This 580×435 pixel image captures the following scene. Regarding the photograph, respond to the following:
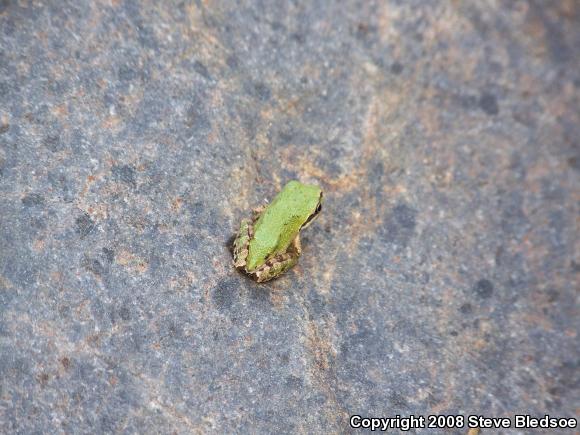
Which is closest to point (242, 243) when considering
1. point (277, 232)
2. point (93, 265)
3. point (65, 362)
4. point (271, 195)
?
point (277, 232)

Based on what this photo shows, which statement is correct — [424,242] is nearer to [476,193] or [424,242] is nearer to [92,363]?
[476,193]

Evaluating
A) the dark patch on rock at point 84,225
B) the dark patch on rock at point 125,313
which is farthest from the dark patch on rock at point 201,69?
the dark patch on rock at point 125,313

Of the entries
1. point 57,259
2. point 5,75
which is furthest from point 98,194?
point 5,75

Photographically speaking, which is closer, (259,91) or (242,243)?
(242,243)

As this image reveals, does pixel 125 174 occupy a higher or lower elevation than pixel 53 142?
lower

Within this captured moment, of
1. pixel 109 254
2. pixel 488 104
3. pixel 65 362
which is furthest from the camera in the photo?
pixel 488 104

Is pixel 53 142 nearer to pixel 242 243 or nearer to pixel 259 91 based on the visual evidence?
pixel 242 243

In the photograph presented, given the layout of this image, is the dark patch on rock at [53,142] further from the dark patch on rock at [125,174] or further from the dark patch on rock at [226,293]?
the dark patch on rock at [226,293]
